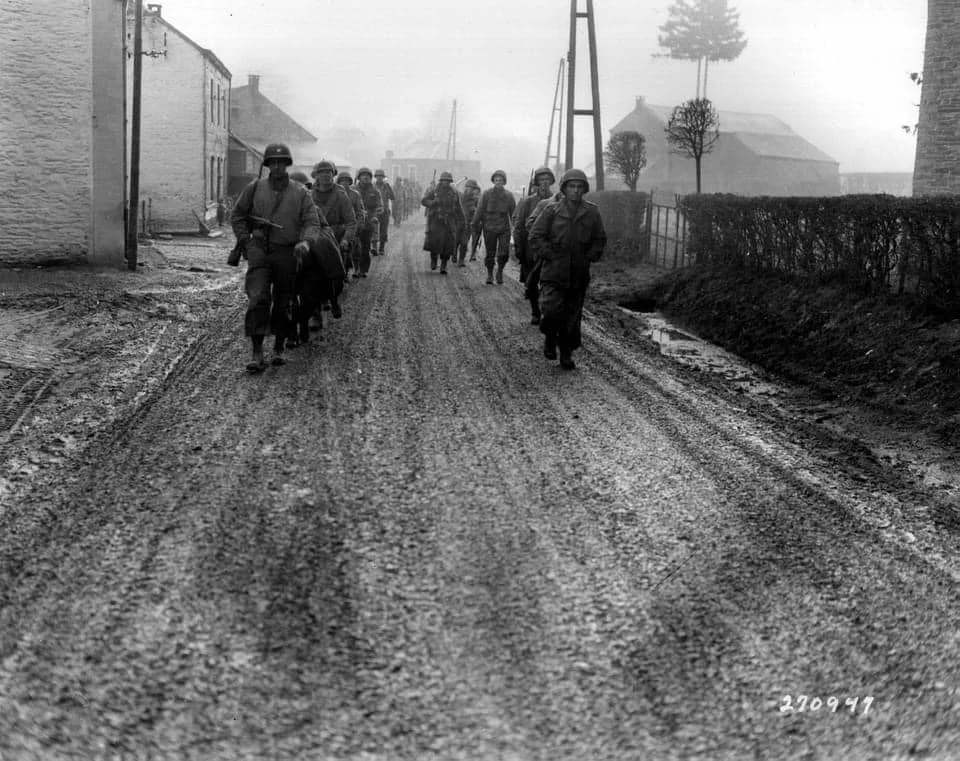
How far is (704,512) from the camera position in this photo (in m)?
5.44

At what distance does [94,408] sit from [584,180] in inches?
182

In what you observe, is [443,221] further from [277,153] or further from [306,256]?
[277,153]

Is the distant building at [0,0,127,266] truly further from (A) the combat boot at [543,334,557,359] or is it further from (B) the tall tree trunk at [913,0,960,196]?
(B) the tall tree trunk at [913,0,960,196]

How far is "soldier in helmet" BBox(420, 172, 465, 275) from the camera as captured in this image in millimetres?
19656

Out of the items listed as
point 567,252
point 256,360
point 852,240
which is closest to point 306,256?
point 256,360

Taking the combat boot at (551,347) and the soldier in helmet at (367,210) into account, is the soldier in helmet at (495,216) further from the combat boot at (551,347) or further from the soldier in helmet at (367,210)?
the combat boot at (551,347)

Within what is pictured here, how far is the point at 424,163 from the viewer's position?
11669 centimetres

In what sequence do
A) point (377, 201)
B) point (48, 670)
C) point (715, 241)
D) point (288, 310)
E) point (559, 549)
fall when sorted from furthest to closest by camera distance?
point (377, 201)
point (715, 241)
point (288, 310)
point (559, 549)
point (48, 670)

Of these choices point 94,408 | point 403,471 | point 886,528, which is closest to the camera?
point 886,528

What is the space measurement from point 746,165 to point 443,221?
5257cm

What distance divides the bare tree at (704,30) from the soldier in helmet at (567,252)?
2723 inches

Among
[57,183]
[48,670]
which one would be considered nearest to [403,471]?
[48,670]

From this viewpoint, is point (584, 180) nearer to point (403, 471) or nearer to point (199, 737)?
point (403, 471)

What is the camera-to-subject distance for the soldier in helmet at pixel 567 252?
9812 millimetres
